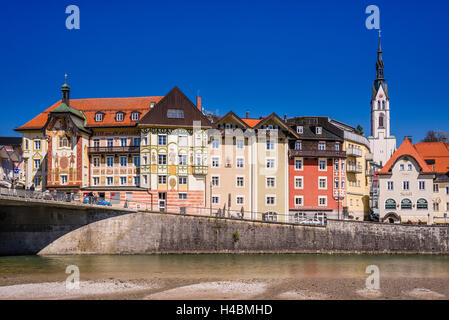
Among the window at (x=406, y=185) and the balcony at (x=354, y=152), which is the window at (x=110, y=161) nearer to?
the balcony at (x=354, y=152)

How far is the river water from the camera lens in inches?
1501

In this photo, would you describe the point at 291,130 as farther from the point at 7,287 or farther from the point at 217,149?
the point at 7,287

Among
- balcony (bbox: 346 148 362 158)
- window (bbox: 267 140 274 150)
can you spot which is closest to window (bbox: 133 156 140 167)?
window (bbox: 267 140 274 150)

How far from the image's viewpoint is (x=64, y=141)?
247ft

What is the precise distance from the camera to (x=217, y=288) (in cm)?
3988

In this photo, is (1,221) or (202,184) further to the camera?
(202,184)

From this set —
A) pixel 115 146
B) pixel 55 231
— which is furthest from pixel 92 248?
pixel 115 146

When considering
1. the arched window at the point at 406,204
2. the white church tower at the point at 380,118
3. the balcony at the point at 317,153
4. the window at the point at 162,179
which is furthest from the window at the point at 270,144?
the white church tower at the point at 380,118

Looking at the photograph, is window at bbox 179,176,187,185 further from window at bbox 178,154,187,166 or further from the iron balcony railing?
the iron balcony railing

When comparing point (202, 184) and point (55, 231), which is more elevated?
point (202, 184)

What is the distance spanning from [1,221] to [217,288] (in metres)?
36.0

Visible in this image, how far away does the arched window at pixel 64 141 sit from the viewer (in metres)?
75.3

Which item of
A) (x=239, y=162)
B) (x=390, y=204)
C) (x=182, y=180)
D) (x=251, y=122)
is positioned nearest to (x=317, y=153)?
(x=251, y=122)

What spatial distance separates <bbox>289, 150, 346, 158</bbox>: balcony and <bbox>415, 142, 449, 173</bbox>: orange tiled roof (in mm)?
16945
